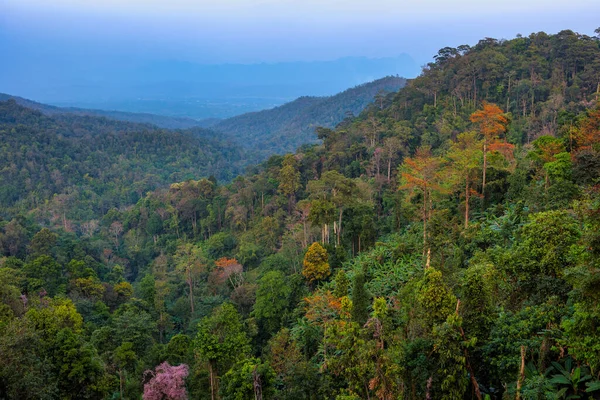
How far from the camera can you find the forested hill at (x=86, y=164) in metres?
52.2

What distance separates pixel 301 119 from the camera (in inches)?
4382

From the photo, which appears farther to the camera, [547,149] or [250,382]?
[547,149]

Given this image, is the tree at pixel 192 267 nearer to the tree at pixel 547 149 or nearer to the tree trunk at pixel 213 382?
the tree trunk at pixel 213 382

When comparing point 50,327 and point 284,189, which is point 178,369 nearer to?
point 50,327

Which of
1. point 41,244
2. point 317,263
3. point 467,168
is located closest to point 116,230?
point 41,244

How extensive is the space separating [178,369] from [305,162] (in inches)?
1009

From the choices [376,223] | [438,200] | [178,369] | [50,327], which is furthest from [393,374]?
[376,223]

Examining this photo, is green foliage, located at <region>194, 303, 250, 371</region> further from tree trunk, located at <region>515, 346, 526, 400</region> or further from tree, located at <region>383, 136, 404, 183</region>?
tree, located at <region>383, 136, 404, 183</region>

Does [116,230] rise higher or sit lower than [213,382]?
lower

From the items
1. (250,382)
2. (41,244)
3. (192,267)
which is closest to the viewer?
(250,382)

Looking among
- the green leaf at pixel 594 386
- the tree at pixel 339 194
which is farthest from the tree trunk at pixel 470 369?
the tree at pixel 339 194

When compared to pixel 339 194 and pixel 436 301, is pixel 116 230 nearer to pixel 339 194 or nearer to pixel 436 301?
pixel 339 194

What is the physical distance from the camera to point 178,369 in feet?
40.4

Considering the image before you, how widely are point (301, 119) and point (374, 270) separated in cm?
9804
